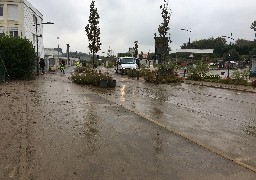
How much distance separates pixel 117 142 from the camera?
769 cm

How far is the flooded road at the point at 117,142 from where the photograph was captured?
18.8 ft

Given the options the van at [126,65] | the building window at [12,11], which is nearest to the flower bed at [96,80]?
the van at [126,65]

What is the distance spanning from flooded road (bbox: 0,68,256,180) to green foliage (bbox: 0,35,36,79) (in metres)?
15.9

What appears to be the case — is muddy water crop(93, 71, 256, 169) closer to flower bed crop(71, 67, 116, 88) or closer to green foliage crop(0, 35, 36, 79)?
flower bed crop(71, 67, 116, 88)

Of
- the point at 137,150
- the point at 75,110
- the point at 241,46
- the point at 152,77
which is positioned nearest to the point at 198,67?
the point at 152,77

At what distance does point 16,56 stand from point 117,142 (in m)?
22.5

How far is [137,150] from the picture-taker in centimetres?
705

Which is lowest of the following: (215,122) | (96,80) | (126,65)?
(215,122)

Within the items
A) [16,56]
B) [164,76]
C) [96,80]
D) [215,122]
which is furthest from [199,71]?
[215,122]

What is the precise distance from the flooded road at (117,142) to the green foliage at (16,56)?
52.0 feet

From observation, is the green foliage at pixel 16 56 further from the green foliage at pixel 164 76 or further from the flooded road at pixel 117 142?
the flooded road at pixel 117 142

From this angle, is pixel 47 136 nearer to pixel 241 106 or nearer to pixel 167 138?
pixel 167 138

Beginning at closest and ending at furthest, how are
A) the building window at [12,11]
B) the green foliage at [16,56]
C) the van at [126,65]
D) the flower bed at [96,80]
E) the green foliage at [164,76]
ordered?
1. the flower bed at [96,80]
2. the green foliage at [16,56]
3. the green foliage at [164,76]
4. the van at [126,65]
5. the building window at [12,11]

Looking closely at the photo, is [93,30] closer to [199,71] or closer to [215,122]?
[199,71]
